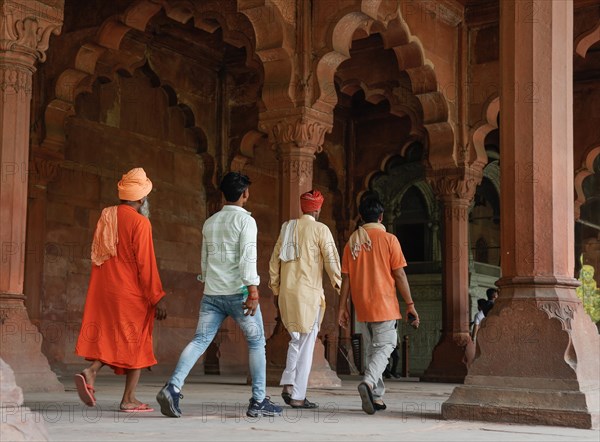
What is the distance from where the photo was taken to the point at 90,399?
18.3 feet

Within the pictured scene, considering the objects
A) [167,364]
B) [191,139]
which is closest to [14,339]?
[167,364]

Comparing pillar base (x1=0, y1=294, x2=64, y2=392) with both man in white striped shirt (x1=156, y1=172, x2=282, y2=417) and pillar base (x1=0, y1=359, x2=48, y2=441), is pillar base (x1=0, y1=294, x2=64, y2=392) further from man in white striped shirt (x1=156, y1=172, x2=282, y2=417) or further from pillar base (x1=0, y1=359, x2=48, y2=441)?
pillar base (x1=0, y1=359, x2=48, y2=441)

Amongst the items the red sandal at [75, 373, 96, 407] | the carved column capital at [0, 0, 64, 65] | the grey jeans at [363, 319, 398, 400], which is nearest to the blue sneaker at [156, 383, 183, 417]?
the red sandal at [75, 373, 96, 407]

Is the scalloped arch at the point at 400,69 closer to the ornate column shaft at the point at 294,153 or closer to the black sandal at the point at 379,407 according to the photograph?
the ornate column shaft at the point at 294,153

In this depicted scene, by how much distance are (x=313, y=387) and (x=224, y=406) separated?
10.2 feet

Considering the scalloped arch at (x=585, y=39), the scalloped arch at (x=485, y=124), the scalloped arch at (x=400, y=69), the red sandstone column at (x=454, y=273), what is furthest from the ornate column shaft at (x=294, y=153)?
the scalloped arch at (x=585, y=39)

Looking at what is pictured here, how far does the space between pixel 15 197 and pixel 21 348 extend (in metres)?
1.32

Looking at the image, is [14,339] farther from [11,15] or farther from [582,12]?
[582,12]

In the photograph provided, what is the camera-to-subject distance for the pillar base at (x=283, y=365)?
33.5ft

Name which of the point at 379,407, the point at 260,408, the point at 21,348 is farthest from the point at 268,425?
the point at 21,348

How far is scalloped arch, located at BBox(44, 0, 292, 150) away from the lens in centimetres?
1062

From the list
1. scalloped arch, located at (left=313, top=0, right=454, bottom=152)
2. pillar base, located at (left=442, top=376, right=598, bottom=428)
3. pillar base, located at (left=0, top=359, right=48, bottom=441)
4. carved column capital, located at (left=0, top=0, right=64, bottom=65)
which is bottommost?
Result: pillar base, located at (left=442, top=376, right=598, bottom=428)

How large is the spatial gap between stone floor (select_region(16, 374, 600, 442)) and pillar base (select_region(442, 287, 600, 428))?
0.11m

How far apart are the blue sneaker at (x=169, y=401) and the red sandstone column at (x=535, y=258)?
5.48 feet
